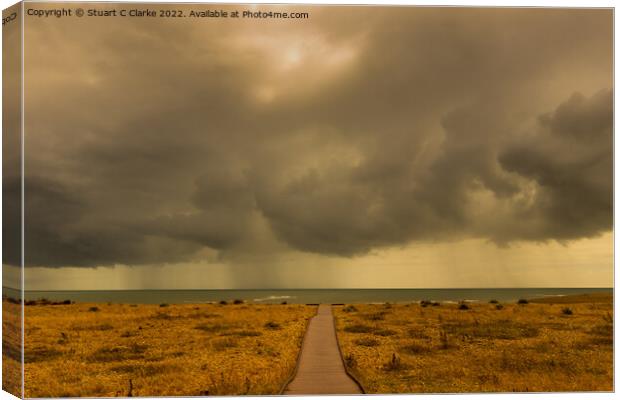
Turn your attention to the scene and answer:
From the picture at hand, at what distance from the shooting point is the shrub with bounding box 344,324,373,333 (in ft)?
81.6

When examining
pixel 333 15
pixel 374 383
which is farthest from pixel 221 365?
pixel 333 15

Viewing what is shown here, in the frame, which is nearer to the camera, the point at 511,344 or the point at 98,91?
the point at 98,91

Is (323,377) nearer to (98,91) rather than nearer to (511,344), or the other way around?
(511,344)

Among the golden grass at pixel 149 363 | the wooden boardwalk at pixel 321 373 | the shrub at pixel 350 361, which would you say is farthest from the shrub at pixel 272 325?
the shrub at pixel 350 361

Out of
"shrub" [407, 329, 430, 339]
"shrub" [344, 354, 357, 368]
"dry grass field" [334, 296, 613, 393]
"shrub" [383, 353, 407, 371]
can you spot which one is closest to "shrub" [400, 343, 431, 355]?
"dry grass field" [334, 296, 613, 393]

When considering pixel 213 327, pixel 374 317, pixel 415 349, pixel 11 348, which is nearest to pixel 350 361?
pixel 415 349

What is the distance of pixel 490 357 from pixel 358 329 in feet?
27.9

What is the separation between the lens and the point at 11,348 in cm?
1596

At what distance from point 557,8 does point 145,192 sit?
44.5ft

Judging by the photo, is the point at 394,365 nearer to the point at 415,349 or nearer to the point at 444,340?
the point at 415,349

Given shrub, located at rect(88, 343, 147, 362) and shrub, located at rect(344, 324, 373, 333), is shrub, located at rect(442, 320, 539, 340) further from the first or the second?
shrub, located at rect(88, 343, 147, 362)

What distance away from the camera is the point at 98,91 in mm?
16922

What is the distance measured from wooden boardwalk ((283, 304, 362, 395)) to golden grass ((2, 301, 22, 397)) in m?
7.29

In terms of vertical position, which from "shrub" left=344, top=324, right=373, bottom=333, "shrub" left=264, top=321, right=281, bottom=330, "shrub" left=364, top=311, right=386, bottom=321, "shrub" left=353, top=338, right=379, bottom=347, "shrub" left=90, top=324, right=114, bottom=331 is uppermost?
"shrub" left=90, top=324, right=114, bottom=331
